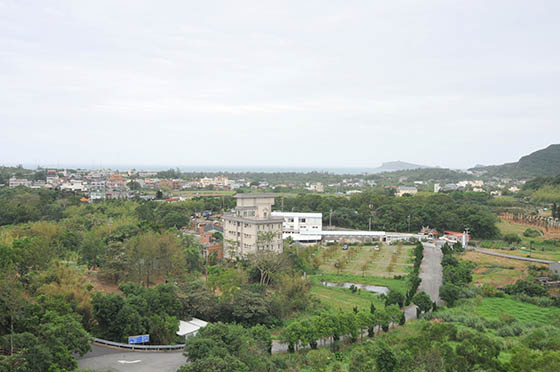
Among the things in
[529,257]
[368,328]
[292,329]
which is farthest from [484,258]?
[292,329]

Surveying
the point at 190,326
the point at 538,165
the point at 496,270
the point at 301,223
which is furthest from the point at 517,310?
the point at 538,165

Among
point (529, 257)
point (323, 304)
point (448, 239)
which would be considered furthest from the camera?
point (448, 239)

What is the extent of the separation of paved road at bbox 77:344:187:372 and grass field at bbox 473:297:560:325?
14.1 m

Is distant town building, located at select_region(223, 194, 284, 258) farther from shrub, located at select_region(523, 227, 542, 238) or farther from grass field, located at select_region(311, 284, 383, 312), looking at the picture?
shrub, located at select_region(523, 227, 542, 238)

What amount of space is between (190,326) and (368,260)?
60.7 feet

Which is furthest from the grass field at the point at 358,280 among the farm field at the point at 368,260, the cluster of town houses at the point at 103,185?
the cluster of town houses at the point at 103,185

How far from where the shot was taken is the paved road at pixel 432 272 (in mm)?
23753

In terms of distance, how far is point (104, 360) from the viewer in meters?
13.2

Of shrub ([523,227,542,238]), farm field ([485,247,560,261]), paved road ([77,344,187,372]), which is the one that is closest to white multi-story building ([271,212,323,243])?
farm field ([485,247,560,261])

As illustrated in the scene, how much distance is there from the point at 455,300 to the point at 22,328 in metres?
18.8

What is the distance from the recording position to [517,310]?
68.6 feet

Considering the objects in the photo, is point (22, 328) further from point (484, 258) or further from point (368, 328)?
point (484, 258)

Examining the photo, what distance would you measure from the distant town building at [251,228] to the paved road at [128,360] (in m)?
13.3

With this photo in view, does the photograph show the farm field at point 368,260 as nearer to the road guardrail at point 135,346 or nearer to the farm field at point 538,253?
the farm field at point 538,253
